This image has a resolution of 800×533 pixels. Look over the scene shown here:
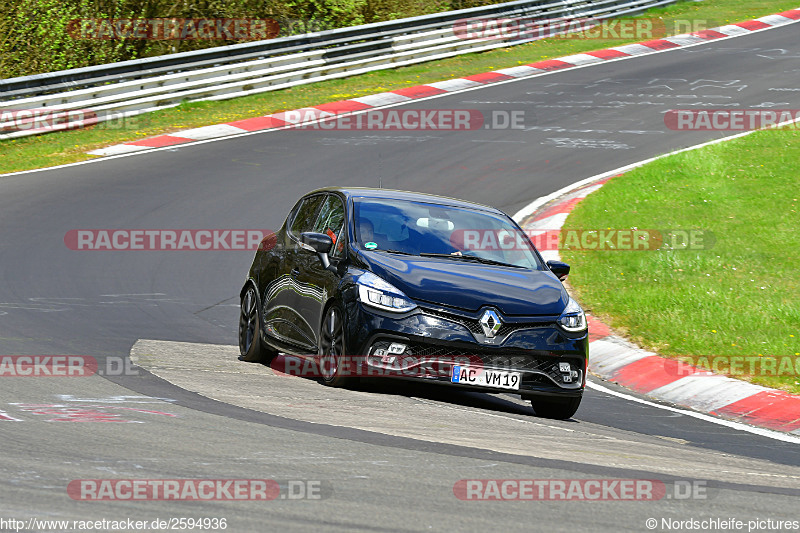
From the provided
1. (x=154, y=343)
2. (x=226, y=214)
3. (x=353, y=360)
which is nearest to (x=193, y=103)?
(x=226, y=214)

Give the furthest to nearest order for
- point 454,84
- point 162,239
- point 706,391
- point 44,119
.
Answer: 1. point 454,84
2. point 44,119
3. point 162,239
4. point 706,391

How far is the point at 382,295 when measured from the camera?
8352 millimetres

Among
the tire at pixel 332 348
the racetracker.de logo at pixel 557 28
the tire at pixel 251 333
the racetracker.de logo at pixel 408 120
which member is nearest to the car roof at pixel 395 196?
the tire at pixel 251 333

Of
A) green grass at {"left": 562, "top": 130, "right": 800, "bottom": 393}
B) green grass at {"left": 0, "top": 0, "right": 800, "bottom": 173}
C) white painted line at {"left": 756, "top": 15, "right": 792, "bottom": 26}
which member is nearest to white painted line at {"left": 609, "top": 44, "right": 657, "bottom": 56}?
green grass at {"left": 0, "top": 0, "right": 800, "bottom": 173}

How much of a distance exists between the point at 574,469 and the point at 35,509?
9.27 feet

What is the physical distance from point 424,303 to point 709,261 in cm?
685

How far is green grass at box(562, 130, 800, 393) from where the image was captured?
1141cm

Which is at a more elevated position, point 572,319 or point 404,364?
point 572,319

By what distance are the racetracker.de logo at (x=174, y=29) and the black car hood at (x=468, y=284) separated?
20.7 m

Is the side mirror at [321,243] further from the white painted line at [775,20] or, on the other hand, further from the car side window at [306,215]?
the white painted line at [775,20]

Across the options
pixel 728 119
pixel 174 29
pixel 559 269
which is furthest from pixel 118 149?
pixel 559 269

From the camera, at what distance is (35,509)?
473 cm

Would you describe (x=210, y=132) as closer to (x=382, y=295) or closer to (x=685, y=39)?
(x=382, y=295)

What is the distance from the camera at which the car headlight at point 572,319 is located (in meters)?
8.63
